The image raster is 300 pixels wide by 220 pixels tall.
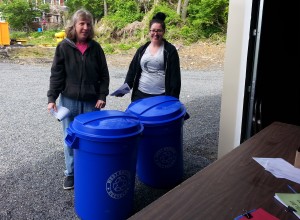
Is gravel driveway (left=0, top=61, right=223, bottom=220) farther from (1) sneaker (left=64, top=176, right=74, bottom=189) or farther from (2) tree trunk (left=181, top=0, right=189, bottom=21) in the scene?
(2) tree trunk (left=181, top=0, right=189, bottom=21)

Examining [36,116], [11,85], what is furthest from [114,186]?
[11,85]

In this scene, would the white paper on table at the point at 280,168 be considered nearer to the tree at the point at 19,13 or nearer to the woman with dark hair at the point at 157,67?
Answer: the woman with dark hair at the point at 157,67

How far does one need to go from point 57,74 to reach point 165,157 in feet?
4.45

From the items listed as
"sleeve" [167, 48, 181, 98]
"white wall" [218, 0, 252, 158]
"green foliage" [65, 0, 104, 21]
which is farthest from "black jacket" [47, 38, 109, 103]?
"green foliage" [65, 0, 104, 21]

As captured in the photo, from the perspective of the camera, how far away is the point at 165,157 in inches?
123

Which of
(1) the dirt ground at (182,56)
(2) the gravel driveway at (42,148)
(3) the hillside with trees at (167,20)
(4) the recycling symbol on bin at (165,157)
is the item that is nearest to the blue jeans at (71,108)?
(2) the gravel driveway at (42,148)

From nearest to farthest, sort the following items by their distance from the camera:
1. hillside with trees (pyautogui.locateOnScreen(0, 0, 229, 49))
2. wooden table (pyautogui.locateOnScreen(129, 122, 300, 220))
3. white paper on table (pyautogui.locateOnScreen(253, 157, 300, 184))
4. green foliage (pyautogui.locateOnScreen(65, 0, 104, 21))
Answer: wooden table (pyautogui.locateOnScreen(129, 122, 300, 220)), white paper on table (pyautogui.locateOnScreen(253, 157, 300, 184)), hillside with trees (pyautogui.locateOnScreen(0, 0, 229, 49)), green foliage (pyautogui.locateOnScreen(65, 0, 104, 21))

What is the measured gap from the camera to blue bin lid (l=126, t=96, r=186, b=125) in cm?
288

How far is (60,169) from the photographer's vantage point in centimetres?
373

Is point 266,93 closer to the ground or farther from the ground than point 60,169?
farther from the ground

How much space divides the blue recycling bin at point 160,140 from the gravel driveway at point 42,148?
17cm

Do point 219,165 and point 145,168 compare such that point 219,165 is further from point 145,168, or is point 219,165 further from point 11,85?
point 11,85

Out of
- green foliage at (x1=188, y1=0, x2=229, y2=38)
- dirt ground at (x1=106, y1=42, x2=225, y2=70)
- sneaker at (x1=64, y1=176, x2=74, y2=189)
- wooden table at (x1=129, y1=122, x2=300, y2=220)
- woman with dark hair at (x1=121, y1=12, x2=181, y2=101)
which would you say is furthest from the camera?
green foliage at (x1=188, y1=0, x2=229, y2=38)

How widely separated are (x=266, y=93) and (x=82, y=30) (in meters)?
2.10
